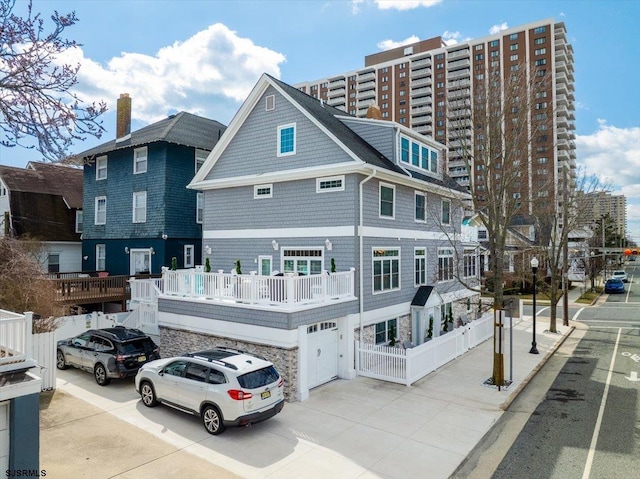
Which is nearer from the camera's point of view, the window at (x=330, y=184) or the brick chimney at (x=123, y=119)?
the window at (x=330, y=184)

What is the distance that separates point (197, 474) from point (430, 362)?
32.2ft

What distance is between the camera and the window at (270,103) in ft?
58.6

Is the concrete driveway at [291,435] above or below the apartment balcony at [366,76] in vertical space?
below

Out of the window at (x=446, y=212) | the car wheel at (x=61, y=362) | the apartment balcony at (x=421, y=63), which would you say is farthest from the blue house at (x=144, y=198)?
the apartment balcony at (x=421, y=63)

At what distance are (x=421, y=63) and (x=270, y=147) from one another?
89630 mm

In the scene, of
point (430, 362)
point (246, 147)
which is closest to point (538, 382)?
point (430, 362)

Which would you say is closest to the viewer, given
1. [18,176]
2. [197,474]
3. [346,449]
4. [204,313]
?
[197,474]

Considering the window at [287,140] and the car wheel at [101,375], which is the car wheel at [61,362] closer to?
the car wheel at [101,375]

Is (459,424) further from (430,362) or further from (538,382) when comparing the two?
(538,382)

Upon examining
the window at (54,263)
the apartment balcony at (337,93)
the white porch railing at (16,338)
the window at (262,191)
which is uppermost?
the apartment balcony at (337,93)

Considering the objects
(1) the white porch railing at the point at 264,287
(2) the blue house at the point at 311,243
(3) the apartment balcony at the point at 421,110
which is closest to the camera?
(1) the white porch railing at the point at 264,287

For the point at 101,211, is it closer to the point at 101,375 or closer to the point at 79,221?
the point at 79,221

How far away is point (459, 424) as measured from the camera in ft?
35.8

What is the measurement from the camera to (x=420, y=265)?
2025 centimetres
